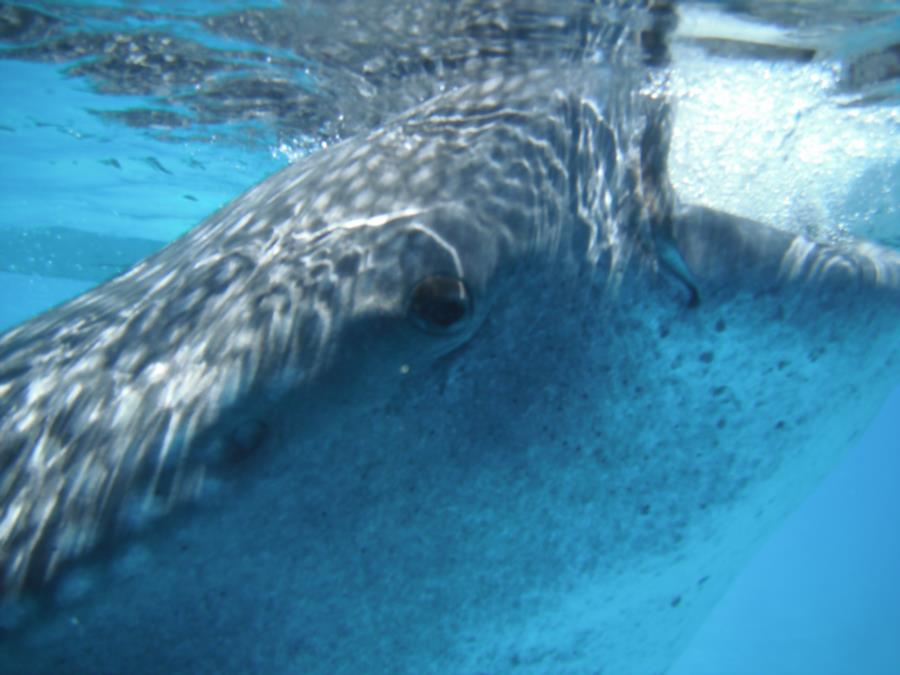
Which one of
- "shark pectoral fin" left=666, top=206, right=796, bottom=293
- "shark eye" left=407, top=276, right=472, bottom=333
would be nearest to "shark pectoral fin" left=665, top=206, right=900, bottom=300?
"shark pectoral fin" left=666, top=206, right=796, bottom=293

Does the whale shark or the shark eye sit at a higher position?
the shark eye

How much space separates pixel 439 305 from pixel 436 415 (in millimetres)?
326

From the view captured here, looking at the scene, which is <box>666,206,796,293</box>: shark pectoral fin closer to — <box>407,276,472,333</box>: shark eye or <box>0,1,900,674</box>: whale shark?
<box>0,1,900,674</box>: whale shark

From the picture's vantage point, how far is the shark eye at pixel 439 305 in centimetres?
188

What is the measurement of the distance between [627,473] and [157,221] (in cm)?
1904

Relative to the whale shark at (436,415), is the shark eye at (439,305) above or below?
above

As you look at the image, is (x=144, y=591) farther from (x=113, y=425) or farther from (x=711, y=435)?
(x=711, y=435)

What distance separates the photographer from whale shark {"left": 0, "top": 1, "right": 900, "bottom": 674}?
1.70 meters

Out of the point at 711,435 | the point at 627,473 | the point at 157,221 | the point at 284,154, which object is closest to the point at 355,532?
the point at 627,473

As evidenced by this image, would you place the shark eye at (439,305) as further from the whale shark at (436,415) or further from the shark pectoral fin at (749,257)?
the shark pectoral fin at (749,257)

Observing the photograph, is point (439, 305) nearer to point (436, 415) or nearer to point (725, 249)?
point (436, 415)

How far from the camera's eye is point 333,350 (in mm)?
1829

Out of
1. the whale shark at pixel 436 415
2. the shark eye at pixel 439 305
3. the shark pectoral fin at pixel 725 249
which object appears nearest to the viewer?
the whale shark at pixel 436 415

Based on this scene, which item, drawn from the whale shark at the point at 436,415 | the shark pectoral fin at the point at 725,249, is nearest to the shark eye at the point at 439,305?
the whale shark at the point at 436,415
